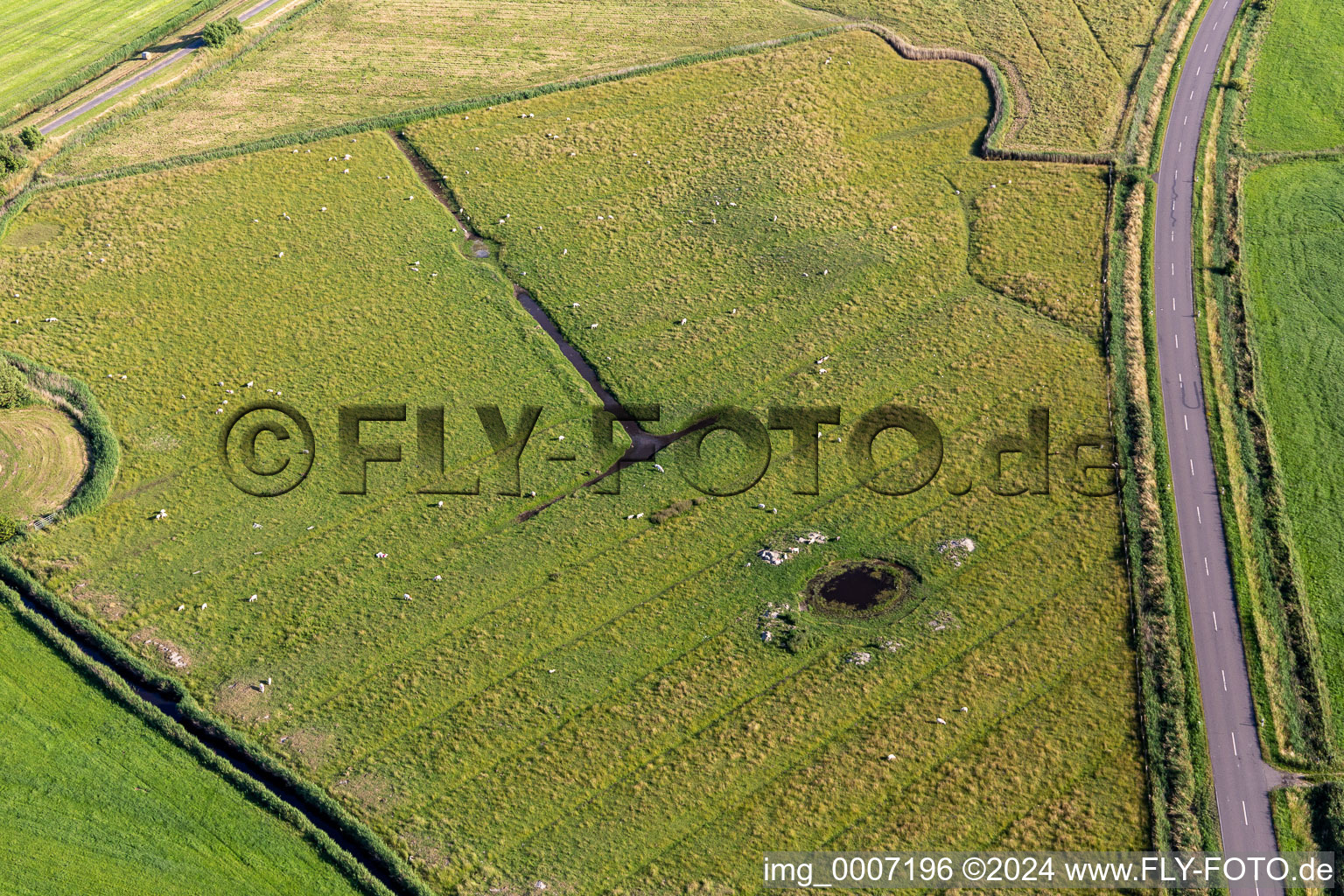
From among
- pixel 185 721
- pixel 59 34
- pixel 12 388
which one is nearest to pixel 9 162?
pixel 12 388

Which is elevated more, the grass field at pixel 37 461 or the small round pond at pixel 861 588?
the grass field at pixel 37 461

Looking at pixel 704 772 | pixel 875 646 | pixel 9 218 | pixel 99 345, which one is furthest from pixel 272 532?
pixel 9 218

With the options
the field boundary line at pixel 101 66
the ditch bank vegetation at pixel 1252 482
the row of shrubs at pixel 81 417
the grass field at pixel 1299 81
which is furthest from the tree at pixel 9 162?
the grass field at pixel 1299 81

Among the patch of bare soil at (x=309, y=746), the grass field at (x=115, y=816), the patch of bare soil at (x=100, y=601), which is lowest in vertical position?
the grass field at (x=115, y=816)

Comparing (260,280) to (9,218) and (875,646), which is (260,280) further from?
(875,646)

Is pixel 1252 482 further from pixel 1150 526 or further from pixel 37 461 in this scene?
pixel 37 461

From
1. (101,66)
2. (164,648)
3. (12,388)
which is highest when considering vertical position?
(101,66)

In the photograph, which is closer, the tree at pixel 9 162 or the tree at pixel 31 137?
the tree at pixel 9 162

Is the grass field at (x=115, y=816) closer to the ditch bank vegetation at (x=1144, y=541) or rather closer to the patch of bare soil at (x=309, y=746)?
the ditch bank vegetation at (x=1144, y=541)
